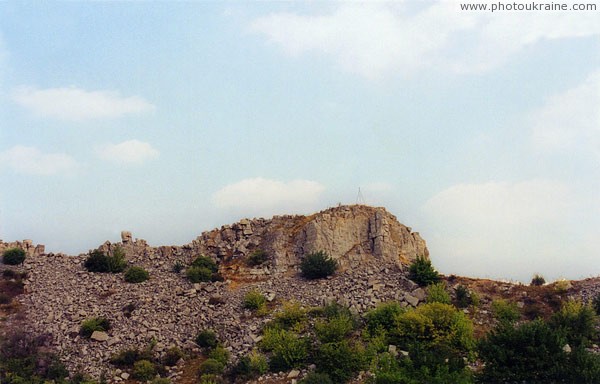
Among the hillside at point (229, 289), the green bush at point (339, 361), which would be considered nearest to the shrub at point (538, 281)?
the hillside at point (229, 289)

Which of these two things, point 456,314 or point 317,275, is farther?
point 317,275

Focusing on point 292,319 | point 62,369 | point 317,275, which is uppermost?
point 317,275

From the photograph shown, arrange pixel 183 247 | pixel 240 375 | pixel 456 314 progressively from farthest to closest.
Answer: pixel 183 247 < pixel 456 314 < pixel 240 375

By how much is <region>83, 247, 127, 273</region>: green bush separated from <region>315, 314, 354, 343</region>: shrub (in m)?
16.0

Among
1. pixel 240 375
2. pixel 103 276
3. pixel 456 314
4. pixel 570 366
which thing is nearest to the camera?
pixel 570 366

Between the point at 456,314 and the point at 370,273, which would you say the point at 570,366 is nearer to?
the point at 456,314

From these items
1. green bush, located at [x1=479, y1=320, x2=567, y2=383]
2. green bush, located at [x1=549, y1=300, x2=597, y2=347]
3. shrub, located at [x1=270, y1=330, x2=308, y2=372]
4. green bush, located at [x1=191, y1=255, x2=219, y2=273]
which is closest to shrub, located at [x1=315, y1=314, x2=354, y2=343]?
shrub, located at [x1=270, y1=330, x2=308, y2=372]

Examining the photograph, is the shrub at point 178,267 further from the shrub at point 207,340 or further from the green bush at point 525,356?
the green bush at point 525,356

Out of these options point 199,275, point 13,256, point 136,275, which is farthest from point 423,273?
point 13,256

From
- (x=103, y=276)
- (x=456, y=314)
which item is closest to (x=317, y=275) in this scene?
(x=456, y=314)

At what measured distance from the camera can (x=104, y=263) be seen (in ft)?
128

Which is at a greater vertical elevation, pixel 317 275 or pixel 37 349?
pixel 317 275

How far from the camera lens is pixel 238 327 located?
104 ft

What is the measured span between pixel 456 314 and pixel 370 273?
7890 millimetres
